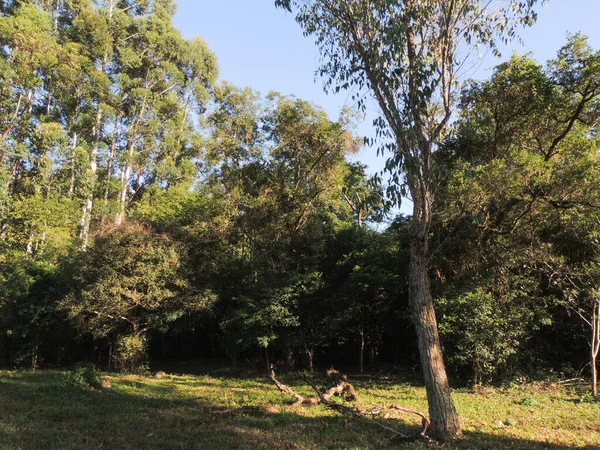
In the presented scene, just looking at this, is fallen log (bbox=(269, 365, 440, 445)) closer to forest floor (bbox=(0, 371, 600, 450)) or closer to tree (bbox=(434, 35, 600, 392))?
forest floor (bbox=(0, 371, 600, 450))

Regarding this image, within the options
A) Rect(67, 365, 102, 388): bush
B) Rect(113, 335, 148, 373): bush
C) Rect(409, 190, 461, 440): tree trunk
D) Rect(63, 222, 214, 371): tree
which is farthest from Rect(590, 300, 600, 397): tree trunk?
Rect(113, 335, 148, 373): bush

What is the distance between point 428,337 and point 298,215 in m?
9.96

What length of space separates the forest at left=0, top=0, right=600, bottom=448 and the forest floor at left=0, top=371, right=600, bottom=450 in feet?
2.78

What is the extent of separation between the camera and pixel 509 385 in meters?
10.4

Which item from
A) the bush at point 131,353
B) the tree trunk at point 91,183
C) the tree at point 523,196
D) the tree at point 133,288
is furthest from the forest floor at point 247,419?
the tree trunk at point 91,183

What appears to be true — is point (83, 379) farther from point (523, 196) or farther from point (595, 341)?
point (595, 341)

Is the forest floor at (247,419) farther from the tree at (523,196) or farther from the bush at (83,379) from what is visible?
the tree at (523,196)

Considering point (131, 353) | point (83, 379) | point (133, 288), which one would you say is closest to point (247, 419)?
point (83, 379)

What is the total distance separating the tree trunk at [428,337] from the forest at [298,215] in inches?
1.5

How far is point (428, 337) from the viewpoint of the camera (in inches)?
239

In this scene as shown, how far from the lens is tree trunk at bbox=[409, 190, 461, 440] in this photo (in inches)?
230

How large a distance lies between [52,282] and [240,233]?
8.55m

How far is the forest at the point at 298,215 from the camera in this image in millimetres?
7051

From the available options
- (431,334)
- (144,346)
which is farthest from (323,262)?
(431,334)
